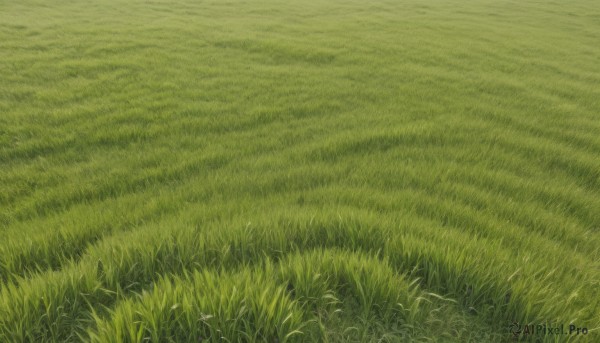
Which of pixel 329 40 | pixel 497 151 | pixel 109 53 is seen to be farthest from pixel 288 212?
pixel 329 40

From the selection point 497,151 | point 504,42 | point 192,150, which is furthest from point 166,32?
point 504,42

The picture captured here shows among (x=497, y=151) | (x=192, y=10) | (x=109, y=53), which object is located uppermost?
(x=192, y=10)

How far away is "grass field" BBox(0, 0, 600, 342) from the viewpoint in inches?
61.1

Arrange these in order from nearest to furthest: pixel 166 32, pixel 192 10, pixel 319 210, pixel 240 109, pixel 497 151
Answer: pixel 319 210
pixel 497 151
pixel 240 109
pixel 166 32
pixel 192 10

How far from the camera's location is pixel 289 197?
3.06 m

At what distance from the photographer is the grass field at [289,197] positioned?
155 centimetres

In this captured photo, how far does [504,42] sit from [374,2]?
567 inches

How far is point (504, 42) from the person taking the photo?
13391mm

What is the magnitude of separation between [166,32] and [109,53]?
3.24m

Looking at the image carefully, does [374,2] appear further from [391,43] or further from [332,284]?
[332,284]

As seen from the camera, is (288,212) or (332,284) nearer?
(332,284)

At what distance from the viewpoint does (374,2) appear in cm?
2533

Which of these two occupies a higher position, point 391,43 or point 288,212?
point 391,43

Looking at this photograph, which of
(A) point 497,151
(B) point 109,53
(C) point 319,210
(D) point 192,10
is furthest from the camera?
(D) point 192,10
